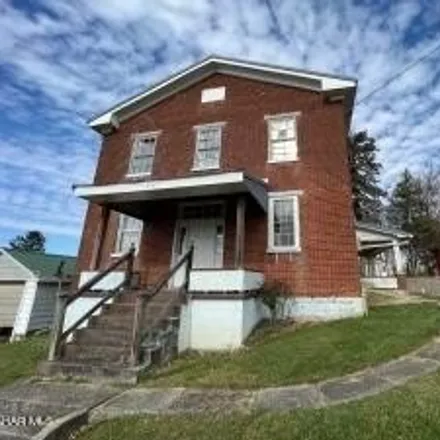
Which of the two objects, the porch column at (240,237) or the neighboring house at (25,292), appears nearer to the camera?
the porch column at (240,237)

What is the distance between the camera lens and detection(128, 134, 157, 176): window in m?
16.8

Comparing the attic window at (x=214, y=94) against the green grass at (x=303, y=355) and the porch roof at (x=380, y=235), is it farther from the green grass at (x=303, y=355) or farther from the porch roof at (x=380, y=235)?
the porch roof at (x=380, y=235)

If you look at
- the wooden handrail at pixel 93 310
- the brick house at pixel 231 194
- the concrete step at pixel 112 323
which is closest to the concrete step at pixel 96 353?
the wooden handrail at pixel 93 310

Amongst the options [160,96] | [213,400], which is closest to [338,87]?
[160,96]

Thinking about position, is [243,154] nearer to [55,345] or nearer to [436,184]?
[55,345]

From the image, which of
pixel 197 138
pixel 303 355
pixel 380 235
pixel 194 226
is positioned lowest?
pixel 303 355

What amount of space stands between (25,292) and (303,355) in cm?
1678

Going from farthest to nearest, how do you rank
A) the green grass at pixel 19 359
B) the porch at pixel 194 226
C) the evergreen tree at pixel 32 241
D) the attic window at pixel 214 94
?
the evergreen tree at pixel 32 241, the attic window at pixel 214 94, the porch at pixel 194 226, the green grass at pixel 19 359

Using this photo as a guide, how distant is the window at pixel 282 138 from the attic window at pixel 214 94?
2.26 meters

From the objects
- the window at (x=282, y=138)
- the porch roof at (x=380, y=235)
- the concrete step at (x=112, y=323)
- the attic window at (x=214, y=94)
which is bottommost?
the concrete step at (x=112, y=323)

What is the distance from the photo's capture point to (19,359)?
11523mm

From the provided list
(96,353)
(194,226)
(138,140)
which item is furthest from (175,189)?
(138,140)

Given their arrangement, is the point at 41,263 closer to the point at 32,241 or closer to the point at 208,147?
the point at 208,147

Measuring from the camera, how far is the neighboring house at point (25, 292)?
21.1 metres
